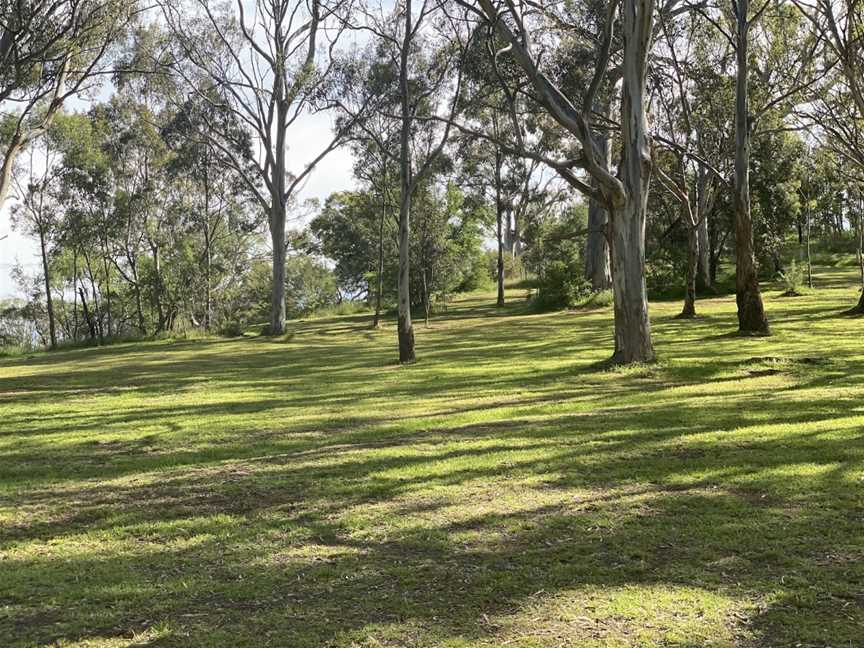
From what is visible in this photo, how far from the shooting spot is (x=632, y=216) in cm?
1293

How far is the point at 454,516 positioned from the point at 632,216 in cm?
920

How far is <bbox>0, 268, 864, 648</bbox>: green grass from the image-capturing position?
3340 millimetres

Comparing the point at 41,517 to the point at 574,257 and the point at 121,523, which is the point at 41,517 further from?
the point at 574,257

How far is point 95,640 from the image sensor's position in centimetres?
324

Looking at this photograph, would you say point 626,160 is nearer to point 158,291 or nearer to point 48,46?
point 48,46

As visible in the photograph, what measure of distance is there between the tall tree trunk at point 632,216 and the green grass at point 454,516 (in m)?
1.30

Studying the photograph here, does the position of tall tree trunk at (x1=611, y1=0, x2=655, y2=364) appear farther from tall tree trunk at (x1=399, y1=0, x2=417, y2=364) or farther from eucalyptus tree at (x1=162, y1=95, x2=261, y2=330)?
eucalyptus tree at (x1=162, y1=95, x2=261, y2=330)

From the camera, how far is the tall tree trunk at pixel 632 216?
12750mm

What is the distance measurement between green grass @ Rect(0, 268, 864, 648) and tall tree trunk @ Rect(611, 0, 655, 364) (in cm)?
130

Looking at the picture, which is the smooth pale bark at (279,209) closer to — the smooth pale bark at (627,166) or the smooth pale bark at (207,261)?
the smooth pale bark at (207,261)

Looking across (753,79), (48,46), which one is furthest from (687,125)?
(48,46)

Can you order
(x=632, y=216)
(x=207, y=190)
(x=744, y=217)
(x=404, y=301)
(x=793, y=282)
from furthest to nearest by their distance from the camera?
(x=207, y=190), (x=793, y=282), (x=404, y=301), (x=744, y=217), (x=632, y=216)

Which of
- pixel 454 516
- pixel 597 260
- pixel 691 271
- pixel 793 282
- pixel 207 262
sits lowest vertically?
pixel 454 516

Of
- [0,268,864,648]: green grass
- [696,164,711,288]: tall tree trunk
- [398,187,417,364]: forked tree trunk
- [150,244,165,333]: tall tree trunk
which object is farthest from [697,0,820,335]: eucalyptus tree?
[150,244,165,333]: tall tree trunk
